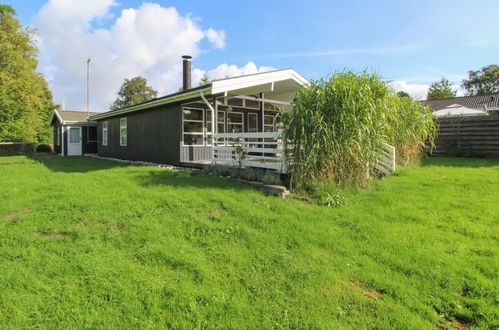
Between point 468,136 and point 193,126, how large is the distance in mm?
9158

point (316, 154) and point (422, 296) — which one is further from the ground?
point (316, 154)

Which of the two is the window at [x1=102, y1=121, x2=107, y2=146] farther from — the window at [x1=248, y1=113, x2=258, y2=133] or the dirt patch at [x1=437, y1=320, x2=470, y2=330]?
the dirt patch at [x1=437, y1=320, x2=470, y2=330]

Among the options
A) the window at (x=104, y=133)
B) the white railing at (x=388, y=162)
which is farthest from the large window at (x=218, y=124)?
the window at (x=104, y=133)

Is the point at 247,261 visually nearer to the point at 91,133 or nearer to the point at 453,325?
the point at 453,325

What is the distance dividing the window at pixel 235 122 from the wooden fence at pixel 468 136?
716 centimetres

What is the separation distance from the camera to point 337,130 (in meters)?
5.22

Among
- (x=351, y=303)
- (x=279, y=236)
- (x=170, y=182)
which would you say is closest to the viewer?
(x=351, y=303)

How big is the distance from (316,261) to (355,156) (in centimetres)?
265

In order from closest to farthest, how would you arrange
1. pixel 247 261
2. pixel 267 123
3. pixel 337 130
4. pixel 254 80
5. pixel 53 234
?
pixel 247 261, pixel 53 234, pixel 337 130, pixel 254 80, pixel 267 123

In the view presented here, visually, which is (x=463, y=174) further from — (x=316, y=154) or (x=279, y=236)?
(x=279, y=236)

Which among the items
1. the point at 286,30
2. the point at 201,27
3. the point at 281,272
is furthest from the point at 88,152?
the point at 281,272

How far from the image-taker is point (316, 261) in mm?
3096

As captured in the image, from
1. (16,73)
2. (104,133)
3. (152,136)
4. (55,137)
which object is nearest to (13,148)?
(55,137)

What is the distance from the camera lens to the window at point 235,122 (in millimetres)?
11188
